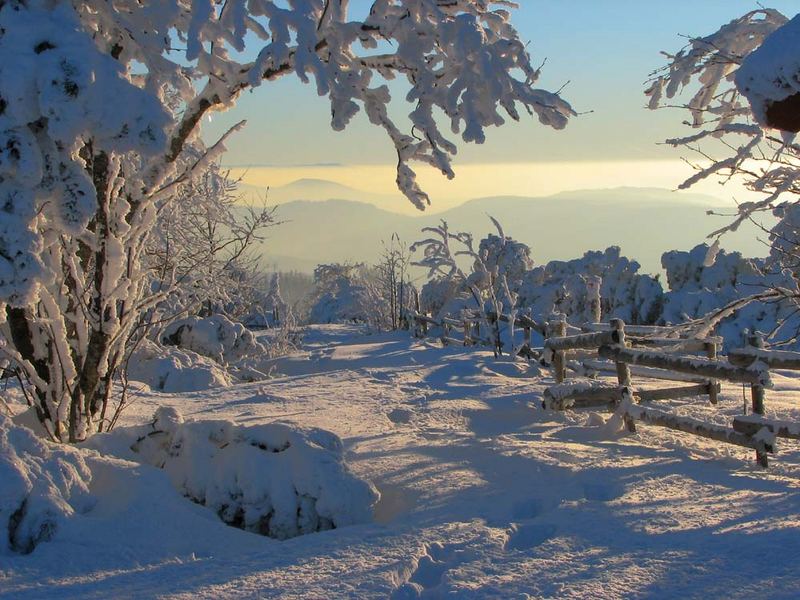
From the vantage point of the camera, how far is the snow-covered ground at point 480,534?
10.4 feet

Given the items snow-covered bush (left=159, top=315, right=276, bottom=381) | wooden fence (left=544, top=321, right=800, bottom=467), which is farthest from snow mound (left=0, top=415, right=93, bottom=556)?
snow-covered bush (left=159, top=315, right=276, bottom=381)

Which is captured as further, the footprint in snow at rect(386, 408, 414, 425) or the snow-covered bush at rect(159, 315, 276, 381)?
the snow-covered bush at rect(159, 315, 276, 381)

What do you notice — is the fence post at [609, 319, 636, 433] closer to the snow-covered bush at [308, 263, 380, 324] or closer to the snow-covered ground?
the snow-covered ground

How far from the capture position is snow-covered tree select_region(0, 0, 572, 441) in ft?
12.1

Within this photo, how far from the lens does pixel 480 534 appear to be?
3.79 m

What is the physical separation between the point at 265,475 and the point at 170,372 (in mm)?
8002

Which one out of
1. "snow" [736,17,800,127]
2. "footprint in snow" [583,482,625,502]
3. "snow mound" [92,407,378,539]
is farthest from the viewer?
"footprint in snow" [583,482,625,502]

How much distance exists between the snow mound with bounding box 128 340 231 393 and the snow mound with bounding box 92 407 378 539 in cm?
684

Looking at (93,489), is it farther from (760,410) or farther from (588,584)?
(760,410)

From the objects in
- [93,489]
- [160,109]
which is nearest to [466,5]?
[160,109]

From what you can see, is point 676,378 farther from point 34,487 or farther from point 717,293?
point 717,293

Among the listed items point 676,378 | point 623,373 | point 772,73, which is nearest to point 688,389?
point 676,378

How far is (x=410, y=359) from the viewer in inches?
552

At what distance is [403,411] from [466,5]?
4.64m
